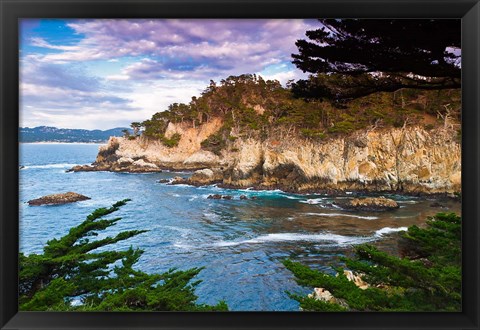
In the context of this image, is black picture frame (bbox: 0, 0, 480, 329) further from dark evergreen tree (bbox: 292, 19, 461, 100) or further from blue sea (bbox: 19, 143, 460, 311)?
blue sea (bbox: 19, 143, 460, 311)

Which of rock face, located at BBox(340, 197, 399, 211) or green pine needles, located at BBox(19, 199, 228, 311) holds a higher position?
rock face, located at BBox(340, 197, 399, 211)

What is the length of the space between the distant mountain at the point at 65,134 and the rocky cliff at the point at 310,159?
65 millimetres

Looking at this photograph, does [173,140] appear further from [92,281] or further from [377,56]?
[377,56]

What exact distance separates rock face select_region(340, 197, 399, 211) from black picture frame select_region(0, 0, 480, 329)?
74 centimetres

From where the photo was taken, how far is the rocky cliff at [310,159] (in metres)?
2.31

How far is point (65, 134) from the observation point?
2.17 metres

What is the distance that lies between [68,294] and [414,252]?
212 cm

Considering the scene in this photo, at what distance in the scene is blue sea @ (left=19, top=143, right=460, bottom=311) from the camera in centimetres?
214

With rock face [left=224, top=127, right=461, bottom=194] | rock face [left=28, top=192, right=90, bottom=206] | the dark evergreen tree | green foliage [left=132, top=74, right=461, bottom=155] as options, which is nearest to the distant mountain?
green foliage [left=132, top=74, right=461, bottom=155]

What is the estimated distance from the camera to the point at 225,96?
7.50ft
